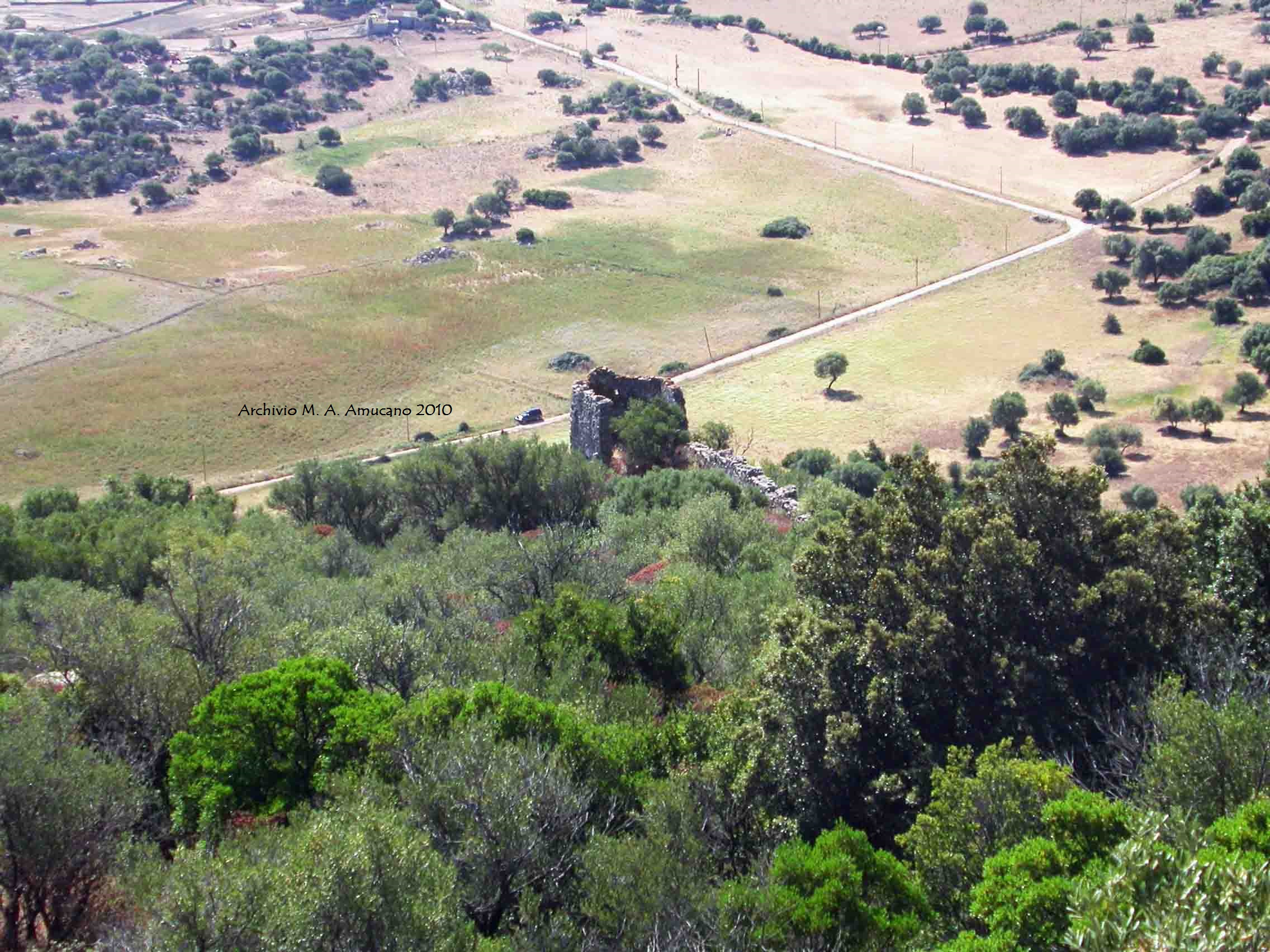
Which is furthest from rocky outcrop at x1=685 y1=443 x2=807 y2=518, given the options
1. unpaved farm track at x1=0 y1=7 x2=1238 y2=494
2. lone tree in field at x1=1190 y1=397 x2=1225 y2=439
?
lone tree in field at x1=1190 y1=397 x2=1225 y2=439

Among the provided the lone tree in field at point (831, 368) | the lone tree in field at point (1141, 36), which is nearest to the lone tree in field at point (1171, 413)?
the lone tree in field at point (831, 368)

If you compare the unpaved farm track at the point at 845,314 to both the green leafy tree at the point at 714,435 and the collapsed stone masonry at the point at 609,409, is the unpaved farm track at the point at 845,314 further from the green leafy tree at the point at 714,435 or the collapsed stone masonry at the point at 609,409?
the green leafy tree at the point at 714,435

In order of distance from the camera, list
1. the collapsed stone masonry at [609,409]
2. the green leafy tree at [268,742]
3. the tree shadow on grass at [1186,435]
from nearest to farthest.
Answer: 1. the green leafy tree at [268,742]
2. the collapsed stone masonry at [609,409]
3. the tree shadow on grass at [1186,435]

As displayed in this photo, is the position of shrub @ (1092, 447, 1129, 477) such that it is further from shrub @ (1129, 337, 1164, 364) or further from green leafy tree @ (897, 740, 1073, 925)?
green leafy tree @ (897, 740, 1073, 925)

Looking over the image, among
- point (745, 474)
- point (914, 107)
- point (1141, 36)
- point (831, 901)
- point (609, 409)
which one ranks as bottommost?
point (745, 474)

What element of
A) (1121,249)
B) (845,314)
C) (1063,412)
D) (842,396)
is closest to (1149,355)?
(1063,412)

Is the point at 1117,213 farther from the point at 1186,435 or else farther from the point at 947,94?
the point at 947,94
